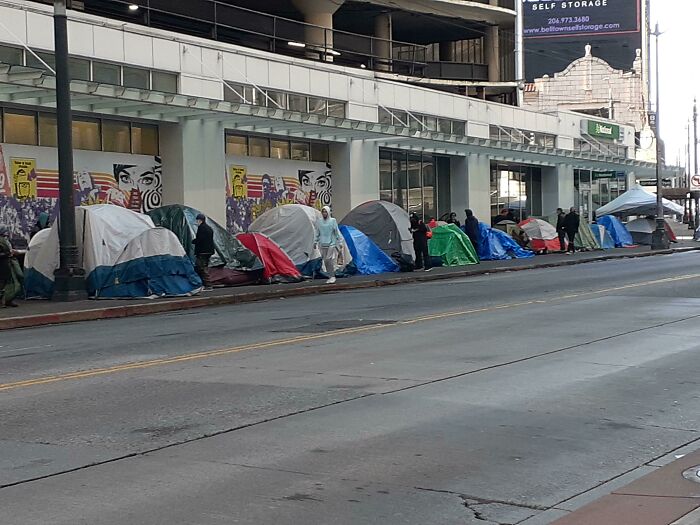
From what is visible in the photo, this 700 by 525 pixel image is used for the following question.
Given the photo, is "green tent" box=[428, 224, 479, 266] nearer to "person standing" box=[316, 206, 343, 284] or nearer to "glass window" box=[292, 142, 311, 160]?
"glass window" box=[292, 142, 311, 160]

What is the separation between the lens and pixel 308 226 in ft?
86.9

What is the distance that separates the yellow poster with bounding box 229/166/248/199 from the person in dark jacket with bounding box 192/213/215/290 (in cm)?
846

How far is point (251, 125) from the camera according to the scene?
30531 mm

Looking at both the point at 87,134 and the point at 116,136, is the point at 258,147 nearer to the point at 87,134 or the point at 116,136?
the point at 116,136

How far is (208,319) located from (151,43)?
1386 centimetres

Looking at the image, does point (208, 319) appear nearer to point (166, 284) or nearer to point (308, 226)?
point (166, 284)

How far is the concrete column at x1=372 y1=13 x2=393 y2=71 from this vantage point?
45344mm

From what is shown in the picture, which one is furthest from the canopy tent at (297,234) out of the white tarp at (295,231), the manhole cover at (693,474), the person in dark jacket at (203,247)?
the manhole cover at (693,474)

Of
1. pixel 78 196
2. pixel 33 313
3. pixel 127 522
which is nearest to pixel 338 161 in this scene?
pixel 78 196

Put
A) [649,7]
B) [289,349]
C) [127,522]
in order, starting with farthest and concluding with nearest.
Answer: [649,7]
[289,349]
[127,522]

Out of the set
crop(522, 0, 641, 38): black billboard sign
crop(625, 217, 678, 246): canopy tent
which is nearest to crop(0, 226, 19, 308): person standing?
crop(625, 217, 678, 246): canopy tent

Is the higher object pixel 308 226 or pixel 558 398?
pixel 308 226

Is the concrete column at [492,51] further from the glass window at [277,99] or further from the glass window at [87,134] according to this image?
the glass window at [87,134]

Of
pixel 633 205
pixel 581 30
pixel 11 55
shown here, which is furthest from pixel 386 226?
pixel 581 30
